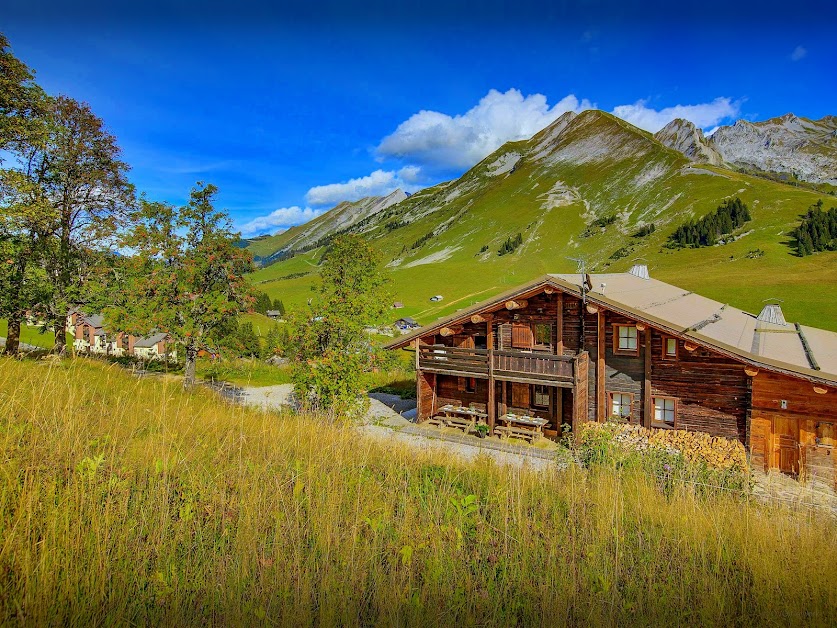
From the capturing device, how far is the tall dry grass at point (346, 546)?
9.31 feet

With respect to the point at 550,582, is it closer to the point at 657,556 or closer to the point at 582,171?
the point at 657,556

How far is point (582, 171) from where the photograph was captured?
19888cm

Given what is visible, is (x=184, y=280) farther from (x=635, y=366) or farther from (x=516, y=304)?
(x=635, y=366)

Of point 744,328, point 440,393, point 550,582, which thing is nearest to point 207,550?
point 550,582

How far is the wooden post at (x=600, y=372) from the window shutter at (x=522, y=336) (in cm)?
307

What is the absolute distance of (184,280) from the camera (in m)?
18.2

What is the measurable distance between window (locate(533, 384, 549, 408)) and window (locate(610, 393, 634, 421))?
3045 millimetres

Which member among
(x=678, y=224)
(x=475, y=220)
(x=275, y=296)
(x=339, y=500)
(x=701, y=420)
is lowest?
(x=701, y=420)

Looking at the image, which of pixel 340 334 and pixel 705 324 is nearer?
pixel 340 334

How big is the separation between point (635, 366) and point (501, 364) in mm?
5584

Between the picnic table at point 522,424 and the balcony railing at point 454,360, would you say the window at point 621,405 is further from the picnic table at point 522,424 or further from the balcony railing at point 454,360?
the balcony railing at point 454,360

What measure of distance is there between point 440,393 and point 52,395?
66.1ft

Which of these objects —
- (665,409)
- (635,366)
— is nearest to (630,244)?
(635,366)

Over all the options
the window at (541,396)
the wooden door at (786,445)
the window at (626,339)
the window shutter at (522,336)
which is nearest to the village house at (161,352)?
the window shutter at (522,336)
